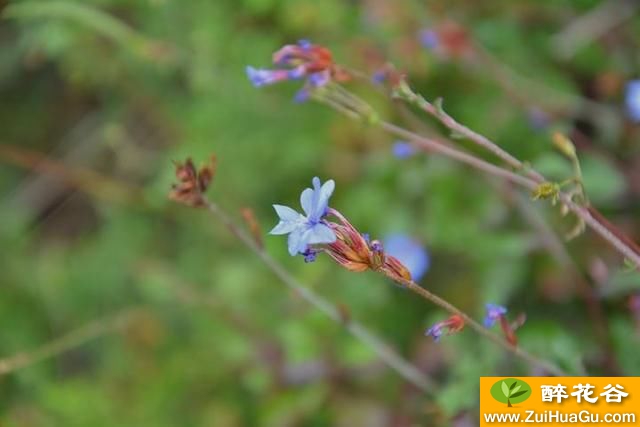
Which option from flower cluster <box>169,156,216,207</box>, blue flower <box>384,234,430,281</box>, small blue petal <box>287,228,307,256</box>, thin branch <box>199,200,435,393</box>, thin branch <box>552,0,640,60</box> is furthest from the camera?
thin branch <box>552,0,640,60</box>

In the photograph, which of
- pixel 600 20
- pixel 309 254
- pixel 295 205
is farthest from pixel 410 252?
pixel 309 254

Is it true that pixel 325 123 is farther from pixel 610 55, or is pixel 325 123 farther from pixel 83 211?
pixel 83 211

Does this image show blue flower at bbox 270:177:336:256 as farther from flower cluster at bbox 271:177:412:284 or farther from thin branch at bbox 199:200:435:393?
thin branch at bbox 199:200:435:393

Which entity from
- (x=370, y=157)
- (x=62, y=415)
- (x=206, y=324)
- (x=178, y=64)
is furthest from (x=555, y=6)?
(x=62, y=415)

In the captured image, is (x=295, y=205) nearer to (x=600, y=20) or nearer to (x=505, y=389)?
(x=600, y=20)

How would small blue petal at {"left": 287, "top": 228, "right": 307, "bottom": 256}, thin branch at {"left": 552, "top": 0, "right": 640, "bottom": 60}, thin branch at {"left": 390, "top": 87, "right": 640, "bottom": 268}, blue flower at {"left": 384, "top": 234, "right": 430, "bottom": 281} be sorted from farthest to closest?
thin branch at {"left": 552, "top": 0, "right": 640, "bottom": 60} → blue flower at {"left": 384, "top": 234, "right": 430, "bottom": 281} → thin branch at {"left": 390, "top": 87, "right": 640, "bottom": 268} → small blue petal at {"left": 287, "top": 228, "right": 307, "bottom": 256}

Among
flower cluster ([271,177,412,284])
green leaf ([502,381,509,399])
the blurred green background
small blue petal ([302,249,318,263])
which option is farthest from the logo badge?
small blue petal ([302,249,318,263])
